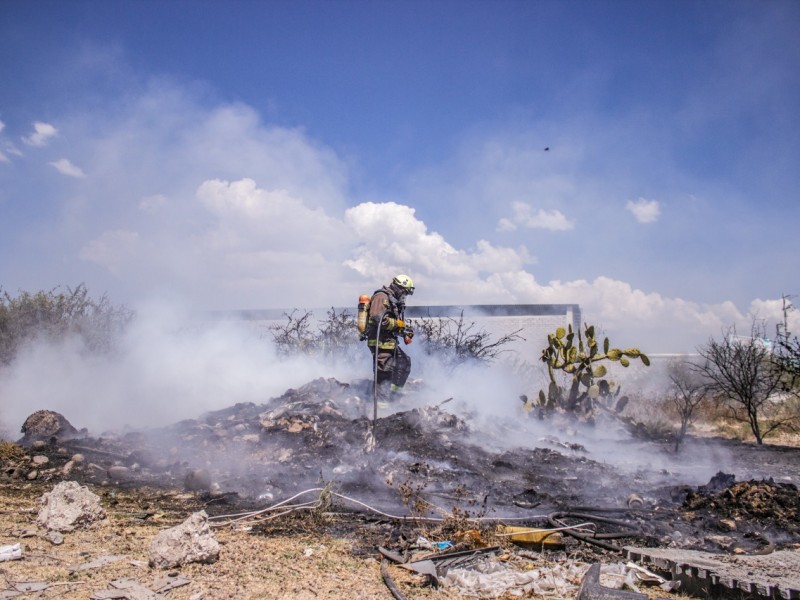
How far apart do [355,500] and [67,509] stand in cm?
264

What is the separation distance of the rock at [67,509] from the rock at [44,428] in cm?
462

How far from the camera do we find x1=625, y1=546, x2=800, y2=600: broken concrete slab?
353cm

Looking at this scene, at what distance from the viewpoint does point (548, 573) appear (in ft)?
13.4

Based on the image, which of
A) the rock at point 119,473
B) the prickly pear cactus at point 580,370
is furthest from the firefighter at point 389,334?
the rock at point 119,473

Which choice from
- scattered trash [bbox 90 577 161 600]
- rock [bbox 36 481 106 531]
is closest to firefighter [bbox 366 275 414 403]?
rock [bbox 36 481 106 531]

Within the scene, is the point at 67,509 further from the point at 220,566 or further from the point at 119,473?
the point at 119,473

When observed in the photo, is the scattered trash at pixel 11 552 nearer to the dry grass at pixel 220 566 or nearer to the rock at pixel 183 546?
the dry grass at pixel 220 566

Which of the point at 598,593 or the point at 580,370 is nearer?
the point at 598,593

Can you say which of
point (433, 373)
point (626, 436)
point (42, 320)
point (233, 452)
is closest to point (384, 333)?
point (233, 452)

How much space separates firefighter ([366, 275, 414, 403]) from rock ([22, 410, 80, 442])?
199 inches

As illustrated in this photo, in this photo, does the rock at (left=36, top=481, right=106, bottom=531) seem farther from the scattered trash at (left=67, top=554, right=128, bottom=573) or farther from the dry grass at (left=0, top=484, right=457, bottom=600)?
the scattered trash at (left=67, top=554, right=128, bottom=573)

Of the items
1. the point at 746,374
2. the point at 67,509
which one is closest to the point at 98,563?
the point at 67,509

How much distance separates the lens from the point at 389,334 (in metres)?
9.99

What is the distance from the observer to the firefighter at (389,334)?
987 centimetres
